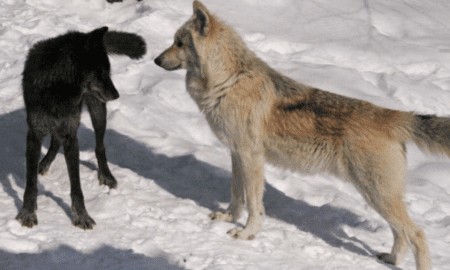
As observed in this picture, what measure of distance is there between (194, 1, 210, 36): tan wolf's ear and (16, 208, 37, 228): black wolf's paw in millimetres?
2076

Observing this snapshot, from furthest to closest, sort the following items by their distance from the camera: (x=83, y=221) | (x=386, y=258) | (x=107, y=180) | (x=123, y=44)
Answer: (x=123, y=44)
(x=107, y=180)
(x=386, y=258)
(x=83, y=221)

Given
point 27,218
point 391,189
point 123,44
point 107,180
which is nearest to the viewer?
point 391,189

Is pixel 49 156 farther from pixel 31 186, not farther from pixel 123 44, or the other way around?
pixel 123 44

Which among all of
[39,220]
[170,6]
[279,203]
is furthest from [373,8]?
[39,220]

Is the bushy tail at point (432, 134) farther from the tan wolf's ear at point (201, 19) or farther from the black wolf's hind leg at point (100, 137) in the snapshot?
the black wolf's hind leg at point (100, 137)

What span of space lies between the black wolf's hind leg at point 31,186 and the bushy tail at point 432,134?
3.13 meters

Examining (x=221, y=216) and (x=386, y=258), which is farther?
(x=221, y=216)

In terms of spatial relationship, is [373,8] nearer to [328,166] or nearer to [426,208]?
[426,208]

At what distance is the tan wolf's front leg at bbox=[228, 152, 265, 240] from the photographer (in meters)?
3.64

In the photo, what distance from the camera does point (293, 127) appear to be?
3.49 m

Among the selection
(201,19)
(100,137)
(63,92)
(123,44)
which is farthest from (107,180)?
(201,19)

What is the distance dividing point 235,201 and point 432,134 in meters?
1.82

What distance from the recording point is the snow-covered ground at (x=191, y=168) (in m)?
3.30

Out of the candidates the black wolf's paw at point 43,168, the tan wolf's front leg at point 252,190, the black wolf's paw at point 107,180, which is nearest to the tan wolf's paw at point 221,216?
the tan wolf's front leg at point 252,190
